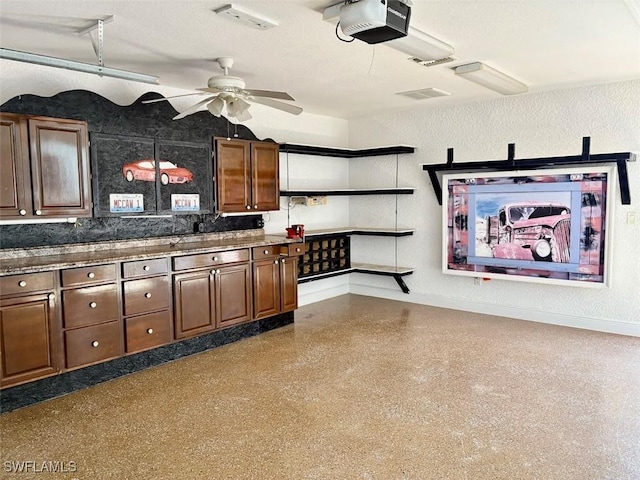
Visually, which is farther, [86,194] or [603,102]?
[603,102]

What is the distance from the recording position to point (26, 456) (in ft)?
8.98

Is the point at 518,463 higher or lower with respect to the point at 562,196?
lower

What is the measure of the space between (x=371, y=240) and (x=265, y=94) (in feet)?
12.1

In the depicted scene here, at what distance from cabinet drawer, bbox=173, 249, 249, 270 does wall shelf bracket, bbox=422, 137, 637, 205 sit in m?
2.72

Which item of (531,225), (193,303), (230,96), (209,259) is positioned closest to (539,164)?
(531,225)

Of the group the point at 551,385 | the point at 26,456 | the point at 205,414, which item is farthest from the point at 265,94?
the point at 551,385

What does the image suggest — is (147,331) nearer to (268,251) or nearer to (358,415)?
(268,251)

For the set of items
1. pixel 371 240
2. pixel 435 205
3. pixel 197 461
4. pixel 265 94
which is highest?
pixel 265 94

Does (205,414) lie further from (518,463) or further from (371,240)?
→ (371,240)

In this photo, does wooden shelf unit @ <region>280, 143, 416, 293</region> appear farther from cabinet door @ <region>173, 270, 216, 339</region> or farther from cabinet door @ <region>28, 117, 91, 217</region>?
cabinet door @ <region>28, 117, 91, 217</region>

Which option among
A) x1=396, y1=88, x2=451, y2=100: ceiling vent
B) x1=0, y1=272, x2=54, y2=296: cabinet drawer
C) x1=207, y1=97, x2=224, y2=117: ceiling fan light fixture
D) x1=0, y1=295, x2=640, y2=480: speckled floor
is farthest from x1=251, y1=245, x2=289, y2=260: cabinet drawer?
x1=396, y1=88, x2=451, y2=100: ceiling vent

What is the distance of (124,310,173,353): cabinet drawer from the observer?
12.8ft

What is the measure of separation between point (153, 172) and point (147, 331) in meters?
1.48

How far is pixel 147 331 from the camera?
13.2ft
